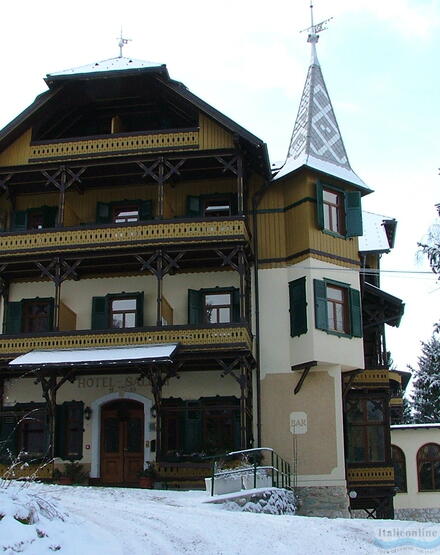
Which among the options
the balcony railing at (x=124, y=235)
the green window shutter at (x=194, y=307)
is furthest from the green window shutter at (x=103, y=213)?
the green window shutter at (x=194, y=307)

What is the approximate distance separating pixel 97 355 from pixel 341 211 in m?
9.38

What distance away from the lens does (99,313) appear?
2762 centimetres

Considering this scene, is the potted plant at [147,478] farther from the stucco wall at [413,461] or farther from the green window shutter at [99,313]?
the stucco wall at [413,461]

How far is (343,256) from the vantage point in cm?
2739

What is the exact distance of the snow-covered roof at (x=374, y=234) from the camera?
1238 inches

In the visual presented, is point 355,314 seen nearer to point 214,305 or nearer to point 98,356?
point 214,305

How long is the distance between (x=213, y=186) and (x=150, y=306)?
4.67 meters

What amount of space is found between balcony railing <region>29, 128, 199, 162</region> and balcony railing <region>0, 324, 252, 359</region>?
19.7ft

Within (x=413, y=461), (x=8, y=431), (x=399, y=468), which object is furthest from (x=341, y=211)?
(x=8, y=431)

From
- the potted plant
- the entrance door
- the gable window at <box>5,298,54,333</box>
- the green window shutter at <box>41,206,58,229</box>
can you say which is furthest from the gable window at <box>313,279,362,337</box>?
the green window shutter at <box>41,206,58,229</box>

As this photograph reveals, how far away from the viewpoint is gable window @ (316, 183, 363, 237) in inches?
1075

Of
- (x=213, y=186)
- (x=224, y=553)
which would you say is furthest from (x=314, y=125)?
(x=224, y=553)

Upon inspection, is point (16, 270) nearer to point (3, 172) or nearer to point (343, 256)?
point (3, 172)

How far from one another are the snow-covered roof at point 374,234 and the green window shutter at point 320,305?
5.13 meters
